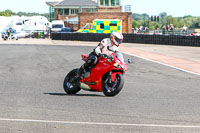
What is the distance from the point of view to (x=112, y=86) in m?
10.6

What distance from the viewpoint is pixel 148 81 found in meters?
14.8

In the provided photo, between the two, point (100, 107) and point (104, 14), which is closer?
point (100, 107)

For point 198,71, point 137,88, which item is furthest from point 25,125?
point 198,71

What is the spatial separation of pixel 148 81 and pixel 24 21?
49.7 meters

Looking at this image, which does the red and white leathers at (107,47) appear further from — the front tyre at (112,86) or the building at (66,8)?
the building at (66,8)

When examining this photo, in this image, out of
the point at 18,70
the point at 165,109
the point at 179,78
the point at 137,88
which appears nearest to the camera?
the point at 165,109

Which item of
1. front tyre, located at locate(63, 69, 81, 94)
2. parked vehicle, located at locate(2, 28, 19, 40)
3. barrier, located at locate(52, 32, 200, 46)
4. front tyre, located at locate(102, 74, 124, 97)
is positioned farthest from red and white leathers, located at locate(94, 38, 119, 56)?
parked vehicle, located at locate(2, 28, 19, 40)

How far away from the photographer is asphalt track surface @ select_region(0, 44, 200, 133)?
23.8 ft

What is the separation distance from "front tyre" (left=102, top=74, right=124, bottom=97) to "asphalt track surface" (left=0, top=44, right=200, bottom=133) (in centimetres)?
15

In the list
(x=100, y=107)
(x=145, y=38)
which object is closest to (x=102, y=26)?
(x=145, y=38)

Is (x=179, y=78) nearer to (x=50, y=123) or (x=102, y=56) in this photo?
(x=102, y=56)

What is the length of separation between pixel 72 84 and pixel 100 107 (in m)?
2.22

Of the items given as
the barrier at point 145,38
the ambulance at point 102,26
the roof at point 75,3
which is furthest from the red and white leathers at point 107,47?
the roof at point 75,3

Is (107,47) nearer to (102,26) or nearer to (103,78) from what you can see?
(103,78)
